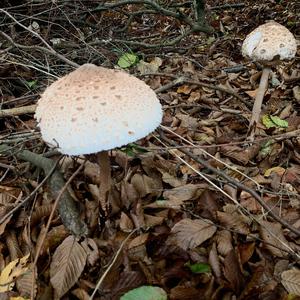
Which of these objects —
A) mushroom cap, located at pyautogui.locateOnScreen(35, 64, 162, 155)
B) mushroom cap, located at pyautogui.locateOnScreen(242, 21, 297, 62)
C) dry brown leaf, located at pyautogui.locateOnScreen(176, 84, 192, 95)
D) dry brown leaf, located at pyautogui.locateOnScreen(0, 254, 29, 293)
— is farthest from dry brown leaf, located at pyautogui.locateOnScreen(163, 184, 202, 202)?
dry brown leaf, located at pyautogui.locateOnScreen(176, 84, 192, 95)

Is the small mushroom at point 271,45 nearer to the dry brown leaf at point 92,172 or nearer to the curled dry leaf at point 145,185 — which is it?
the curled dry leaf at point 145,185

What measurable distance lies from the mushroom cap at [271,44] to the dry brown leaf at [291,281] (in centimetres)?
151

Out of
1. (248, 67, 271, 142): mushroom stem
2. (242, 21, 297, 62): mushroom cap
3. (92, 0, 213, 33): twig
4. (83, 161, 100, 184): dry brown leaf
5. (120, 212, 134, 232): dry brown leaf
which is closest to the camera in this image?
(120, 212, 134, 232): dry brown leaf

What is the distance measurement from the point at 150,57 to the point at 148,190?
8.49ft

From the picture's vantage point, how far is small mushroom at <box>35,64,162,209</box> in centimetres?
162

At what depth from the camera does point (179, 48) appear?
189 inches

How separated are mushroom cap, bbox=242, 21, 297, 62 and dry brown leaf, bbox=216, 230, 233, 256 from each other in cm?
131

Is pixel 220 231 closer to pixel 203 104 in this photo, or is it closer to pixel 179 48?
pixel 203 104

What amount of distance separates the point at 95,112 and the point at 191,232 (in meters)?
0.84

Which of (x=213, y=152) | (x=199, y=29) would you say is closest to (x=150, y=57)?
(x=199, y=29)

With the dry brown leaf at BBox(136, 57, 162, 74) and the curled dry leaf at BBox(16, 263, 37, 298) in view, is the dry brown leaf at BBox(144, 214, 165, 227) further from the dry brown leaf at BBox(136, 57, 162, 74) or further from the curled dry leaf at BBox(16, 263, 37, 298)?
the dry brown leaf at BBox(136, 57, 162, 74)

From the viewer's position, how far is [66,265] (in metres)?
1.94

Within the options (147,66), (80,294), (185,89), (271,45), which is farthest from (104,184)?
(147,66)

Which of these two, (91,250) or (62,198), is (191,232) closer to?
(91,250)
